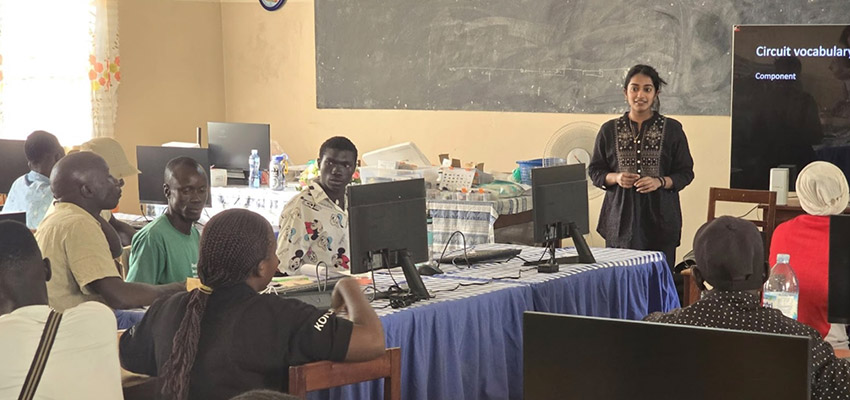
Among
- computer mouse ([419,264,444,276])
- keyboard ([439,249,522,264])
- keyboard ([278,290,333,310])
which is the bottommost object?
keyboard ([278,290,333,310])

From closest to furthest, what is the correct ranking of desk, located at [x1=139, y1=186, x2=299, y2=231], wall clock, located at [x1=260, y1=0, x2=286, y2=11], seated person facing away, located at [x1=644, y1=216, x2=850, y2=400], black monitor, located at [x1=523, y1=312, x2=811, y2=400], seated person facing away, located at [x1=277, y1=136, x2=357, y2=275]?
1. black monitor, located at [x1=523, y1=312, x2=811, y2=400]
2. seated person facing away, located at [x1=644, y1=216, x2=850, y2=400]
3. seated person facing away, located at [x1=277, y1=136, x2=357, y2=275]
4. desk, located at [x1=139, y1=186, x2=299, y2=231]
5. wall clock, located at [x1=260, y1=0, x2=286, y2=11]

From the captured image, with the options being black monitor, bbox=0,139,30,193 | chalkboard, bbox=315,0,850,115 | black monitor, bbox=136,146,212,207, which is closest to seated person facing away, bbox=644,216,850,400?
chalkboard, bbox=315,0,850,115

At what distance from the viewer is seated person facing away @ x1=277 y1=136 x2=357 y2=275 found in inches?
176

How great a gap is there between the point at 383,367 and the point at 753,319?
0.97 metres

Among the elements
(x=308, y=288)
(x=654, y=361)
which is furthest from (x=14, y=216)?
(x=654, y=361)

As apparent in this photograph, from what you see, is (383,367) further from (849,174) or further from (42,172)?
(849,174)

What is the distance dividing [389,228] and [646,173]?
7.23ft

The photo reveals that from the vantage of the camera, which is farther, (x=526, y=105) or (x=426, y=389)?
(x=526, y=105)

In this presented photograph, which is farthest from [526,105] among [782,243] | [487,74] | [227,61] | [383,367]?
[383,367]

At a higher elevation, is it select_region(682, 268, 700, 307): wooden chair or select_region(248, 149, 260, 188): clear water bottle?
select_region(248, 149, 260, 188): clear water bottle

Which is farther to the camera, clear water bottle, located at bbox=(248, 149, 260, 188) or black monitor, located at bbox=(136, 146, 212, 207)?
clear water bottle, located at bbox=(248, 149, 260, 188)

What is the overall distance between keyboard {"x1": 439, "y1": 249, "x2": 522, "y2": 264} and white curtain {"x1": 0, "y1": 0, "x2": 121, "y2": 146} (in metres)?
4.53

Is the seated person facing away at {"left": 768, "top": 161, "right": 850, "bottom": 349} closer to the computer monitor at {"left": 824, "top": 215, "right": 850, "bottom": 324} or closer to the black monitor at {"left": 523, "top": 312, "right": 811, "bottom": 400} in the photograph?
the computer monitor at {"left": 824, "top": 215, "right": 850, "bottom": 324}

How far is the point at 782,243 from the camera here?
3871mm
